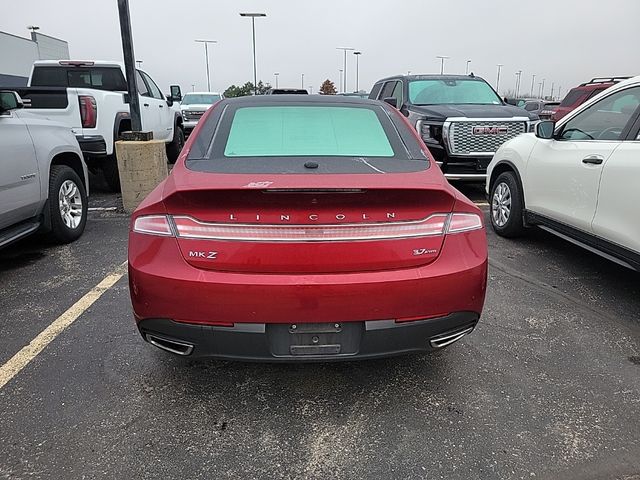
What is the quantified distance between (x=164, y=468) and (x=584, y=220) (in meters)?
3.69

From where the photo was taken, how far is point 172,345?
247 centimetres

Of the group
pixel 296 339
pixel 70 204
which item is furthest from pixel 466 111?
pixel 296 339

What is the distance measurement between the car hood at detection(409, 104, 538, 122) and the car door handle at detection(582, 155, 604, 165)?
353 centimetres

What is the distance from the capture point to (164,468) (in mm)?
2232

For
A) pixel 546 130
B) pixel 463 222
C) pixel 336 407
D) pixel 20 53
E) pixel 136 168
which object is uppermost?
pixel 20 53

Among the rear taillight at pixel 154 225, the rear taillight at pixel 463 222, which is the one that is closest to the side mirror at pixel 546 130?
the rear taillight at pixel 463 222

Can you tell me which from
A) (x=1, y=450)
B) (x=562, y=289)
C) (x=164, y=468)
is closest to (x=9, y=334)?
(x=1, y=450)

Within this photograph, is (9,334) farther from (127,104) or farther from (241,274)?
(127,104)

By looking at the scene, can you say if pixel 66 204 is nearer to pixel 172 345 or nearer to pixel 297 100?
pixel 297 100

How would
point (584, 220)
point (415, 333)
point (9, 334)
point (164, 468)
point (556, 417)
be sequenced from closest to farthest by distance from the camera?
point (164, 468)
point (415, 333)
point (556, 417)
point (9, 334)
point (584, 220)

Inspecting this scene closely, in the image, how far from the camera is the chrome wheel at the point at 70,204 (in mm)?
5417

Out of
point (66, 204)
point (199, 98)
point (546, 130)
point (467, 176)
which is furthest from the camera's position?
point (199, 98)

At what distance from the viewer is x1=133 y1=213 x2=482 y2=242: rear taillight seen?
229 centimetres

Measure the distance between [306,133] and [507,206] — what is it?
3.36 m
